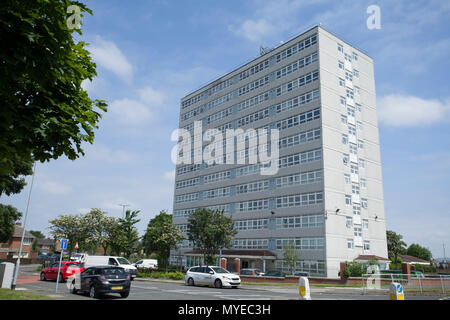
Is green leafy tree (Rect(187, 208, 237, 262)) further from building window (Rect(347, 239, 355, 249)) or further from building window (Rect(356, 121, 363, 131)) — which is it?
building window (Rect(356, 121, 363, 131))

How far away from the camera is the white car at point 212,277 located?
80.8ft

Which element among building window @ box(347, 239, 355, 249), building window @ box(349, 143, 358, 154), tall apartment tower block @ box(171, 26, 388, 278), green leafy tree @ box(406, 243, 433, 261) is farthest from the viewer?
green leafy tree @ box(406, 243, 433, 261)

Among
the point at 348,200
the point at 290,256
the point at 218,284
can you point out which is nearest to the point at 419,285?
the point at 218,284

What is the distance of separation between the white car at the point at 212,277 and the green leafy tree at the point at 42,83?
1918 cm

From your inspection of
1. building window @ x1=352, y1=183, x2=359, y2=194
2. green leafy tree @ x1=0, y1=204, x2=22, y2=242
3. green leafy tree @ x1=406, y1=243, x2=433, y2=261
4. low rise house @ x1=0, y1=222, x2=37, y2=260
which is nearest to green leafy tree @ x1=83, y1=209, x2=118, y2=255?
green leafy tree @ x1=0, y1=204, x2=22, y2=242

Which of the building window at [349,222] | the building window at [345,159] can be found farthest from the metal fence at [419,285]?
the building window at [345,159]

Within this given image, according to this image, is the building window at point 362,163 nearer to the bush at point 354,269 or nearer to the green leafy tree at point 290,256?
the green leafy tree at point 290,256

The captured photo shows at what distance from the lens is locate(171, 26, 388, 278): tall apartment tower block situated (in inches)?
1725

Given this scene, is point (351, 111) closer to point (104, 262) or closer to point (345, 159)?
point (345, 159)

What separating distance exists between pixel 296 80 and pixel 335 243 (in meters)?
23.6

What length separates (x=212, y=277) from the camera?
82.7ft

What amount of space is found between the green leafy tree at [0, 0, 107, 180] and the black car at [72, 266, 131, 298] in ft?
35.7

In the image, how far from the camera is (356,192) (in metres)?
47.7
